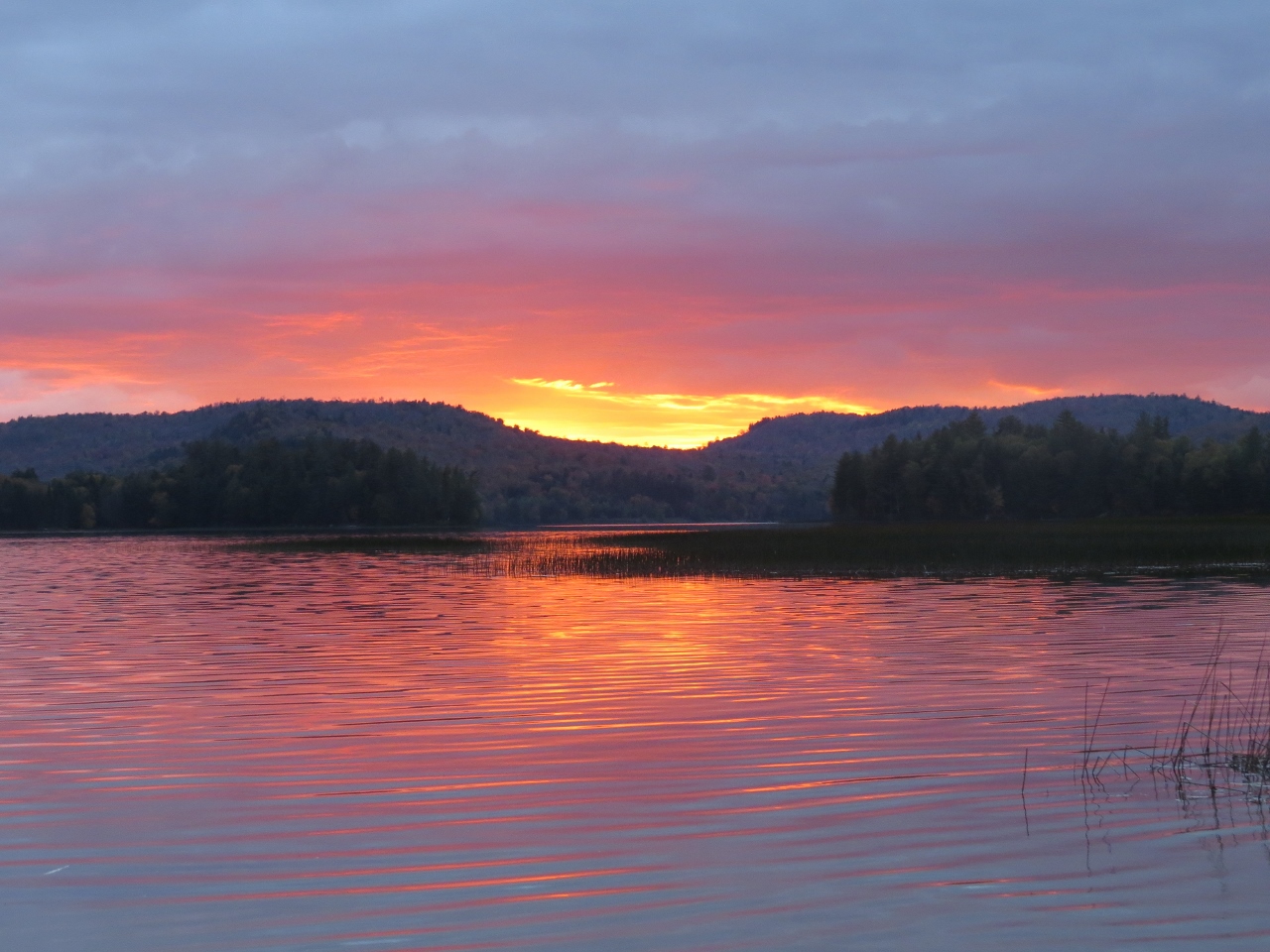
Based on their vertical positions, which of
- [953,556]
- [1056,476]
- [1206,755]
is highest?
[1056,476]

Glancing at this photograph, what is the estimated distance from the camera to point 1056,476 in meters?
170

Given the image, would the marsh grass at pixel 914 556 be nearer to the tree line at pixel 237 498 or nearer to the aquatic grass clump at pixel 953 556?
the aquatic grass clump at pixel 953 556

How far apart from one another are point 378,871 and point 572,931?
214 cm

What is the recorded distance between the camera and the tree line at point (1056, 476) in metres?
147

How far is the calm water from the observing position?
886 cm

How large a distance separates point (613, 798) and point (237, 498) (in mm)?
186053

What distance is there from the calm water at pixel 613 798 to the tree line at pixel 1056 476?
5138 inches

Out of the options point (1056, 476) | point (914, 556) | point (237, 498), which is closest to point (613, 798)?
point (914, 556)

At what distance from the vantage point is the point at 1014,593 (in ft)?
134

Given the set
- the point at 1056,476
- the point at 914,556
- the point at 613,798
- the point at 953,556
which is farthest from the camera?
the point at 1056,476

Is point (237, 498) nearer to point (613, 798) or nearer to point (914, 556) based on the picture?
point (914, 556)

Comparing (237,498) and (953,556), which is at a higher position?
(237,498)

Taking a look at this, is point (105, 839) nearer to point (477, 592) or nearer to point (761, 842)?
point (761, 842)

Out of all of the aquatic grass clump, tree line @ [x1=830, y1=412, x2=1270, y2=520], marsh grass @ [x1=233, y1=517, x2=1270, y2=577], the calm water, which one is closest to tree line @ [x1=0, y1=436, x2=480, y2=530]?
tree line @ [x1=830, y1=412, x2=1270, y2=520]
